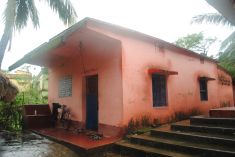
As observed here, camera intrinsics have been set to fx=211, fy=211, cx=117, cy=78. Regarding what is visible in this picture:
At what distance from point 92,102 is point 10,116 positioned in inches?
171

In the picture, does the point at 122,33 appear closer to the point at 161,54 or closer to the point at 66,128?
the point at 161,54

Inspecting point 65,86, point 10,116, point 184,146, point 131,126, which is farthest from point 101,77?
point 10,116

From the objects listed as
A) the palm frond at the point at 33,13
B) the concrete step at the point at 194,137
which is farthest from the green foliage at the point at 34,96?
the concrete step at the point at 194,137

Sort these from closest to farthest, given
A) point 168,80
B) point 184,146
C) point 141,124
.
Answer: point 184,146
point 141,124
point 168,80

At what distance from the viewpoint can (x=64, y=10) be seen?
10734 mm

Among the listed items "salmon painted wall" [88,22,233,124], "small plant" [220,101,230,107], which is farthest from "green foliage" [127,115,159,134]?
"small plant" [220,101,230,107]

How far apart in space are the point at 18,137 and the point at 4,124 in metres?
2.79

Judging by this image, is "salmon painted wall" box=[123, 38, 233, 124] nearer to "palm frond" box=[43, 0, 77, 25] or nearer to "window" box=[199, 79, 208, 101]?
"window" box=[199, 79, 208, 101]

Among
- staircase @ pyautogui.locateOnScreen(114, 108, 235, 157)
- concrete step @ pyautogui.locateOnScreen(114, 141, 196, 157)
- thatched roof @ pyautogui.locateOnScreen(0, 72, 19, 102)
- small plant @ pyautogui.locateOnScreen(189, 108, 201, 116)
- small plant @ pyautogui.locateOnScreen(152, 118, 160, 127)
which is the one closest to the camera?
staircase @ pyautogui.locateOnScreen(114, 108, 235, 157)

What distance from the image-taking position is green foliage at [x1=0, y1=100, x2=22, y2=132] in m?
9.91

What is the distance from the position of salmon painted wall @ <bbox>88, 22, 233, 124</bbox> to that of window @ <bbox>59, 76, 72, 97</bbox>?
353 centimetres

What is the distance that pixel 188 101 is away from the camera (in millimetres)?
10289

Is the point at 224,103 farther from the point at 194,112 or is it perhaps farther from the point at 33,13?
the point at 33,13

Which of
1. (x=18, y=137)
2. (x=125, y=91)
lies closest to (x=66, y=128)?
(x=18, y=137)
